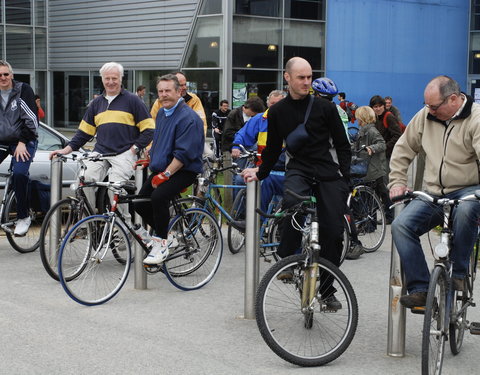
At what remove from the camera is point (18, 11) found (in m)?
34.8

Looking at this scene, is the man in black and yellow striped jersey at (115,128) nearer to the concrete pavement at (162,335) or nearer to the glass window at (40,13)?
the concrete pavement at (162,335)

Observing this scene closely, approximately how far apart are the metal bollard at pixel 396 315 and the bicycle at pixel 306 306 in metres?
0.33

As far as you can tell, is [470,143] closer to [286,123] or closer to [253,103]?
[286,123]

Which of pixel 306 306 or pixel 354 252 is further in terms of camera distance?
pixel 354 252

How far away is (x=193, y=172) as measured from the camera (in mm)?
7547

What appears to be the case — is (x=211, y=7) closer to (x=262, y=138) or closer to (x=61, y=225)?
(x=262, y=138)

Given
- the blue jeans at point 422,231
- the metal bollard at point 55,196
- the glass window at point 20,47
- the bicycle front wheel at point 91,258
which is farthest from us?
the glass window at point 20,47

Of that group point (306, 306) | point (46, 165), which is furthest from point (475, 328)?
point (46, 165)

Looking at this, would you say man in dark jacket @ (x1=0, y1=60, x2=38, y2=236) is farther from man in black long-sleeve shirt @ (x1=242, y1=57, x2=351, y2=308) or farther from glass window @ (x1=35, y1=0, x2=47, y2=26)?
glass window @ (x1=35, y1=0, x2=47, y2=26)

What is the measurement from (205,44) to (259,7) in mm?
2160

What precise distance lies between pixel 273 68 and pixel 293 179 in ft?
77.1

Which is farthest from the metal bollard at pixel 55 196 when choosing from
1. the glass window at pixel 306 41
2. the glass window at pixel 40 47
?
the glass window at pixel 40 47

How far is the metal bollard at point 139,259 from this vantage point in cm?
775

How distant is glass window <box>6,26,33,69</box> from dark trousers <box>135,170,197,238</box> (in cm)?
2860
